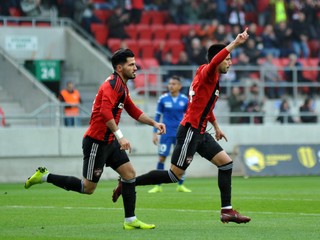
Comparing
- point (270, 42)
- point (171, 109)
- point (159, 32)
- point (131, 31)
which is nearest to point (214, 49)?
point (171, 109)

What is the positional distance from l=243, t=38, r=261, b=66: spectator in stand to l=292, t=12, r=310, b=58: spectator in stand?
2005 millimetres

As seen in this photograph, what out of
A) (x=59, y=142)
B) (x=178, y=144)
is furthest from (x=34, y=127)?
(x=178, y=144)

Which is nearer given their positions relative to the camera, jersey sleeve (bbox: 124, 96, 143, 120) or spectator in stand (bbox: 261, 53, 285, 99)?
jersey sleeve (bbox: 124, 96, 143, 120)

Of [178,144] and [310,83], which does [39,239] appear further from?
[310,83]

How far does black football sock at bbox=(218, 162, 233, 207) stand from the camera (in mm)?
13242

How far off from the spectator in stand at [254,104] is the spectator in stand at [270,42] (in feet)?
12.7

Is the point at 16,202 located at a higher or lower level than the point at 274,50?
lower

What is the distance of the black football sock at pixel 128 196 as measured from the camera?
12.6 metres

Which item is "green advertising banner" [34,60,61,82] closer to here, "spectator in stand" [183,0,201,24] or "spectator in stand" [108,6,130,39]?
"spectator in stand" [108,6,130,39]

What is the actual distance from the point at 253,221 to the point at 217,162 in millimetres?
933

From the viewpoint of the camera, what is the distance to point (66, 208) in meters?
16.0

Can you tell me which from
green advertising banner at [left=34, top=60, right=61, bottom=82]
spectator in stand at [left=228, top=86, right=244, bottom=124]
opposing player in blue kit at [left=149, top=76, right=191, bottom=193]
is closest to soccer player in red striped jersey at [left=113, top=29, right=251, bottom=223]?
opposing player in blue kit at [left=149, top=76, right=191, bottom=193]

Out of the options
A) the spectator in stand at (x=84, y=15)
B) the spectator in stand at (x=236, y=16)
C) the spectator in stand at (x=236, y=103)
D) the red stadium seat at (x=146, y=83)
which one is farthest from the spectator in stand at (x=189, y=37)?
the spectator in stand at (x=236, y=103)

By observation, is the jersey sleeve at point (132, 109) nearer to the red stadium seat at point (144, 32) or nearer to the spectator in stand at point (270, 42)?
the red stadium seat at point (144, 32)
